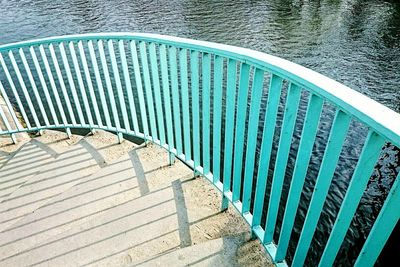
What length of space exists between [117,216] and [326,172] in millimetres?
1624

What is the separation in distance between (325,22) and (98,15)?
773cm

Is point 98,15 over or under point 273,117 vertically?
under

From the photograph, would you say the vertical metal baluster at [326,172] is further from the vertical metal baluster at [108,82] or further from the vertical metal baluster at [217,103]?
the vertical metal baluster at [108,82]

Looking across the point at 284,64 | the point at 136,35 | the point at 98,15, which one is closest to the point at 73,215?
the point at 136,35

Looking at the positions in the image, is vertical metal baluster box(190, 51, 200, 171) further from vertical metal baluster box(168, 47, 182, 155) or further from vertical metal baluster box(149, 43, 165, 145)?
vertical metal baluster box(149, 43, 165, 145)

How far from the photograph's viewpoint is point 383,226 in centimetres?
104

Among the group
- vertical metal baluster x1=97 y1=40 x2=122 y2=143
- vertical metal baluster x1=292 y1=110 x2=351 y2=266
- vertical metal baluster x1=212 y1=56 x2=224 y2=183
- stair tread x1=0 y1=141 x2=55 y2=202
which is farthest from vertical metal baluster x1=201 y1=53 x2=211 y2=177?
stair tread x1=0 y1=141 x2=55 y2=202

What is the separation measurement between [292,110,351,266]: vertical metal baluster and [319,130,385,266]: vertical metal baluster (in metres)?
0.11

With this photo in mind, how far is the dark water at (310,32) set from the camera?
3.72 meters

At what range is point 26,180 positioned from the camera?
10.6ft

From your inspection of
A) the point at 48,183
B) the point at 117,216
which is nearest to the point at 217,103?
the point at 117,216

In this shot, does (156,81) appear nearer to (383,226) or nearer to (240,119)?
(240,119)

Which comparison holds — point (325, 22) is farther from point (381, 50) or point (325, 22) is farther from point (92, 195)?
point (92, 195)

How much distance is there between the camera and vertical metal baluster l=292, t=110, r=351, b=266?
3.79 ft
